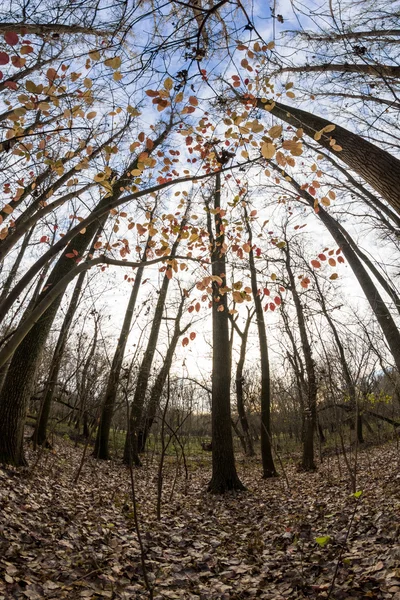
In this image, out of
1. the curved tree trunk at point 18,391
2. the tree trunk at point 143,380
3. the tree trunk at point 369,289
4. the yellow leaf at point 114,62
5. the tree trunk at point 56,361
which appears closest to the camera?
the yellow leaf at point 114,62

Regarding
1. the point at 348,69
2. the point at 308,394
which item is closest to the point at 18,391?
the point at 348,69

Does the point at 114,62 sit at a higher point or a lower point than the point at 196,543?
higher

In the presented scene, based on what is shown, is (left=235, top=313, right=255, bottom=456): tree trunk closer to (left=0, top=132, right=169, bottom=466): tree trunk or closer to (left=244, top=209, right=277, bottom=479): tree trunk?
(left=244, top=209, right=277, bottom=479): tree trunk

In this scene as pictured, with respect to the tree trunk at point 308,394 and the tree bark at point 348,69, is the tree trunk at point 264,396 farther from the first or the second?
the tree bark at point 348,69

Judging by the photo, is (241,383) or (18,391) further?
(241,383)

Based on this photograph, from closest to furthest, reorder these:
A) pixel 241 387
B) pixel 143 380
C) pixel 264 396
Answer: pixel 264 396
pixel 143 380
pixel 241 387

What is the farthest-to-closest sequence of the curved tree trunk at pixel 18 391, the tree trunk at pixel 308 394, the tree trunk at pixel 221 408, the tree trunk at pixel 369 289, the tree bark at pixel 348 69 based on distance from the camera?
the tree trunk at pixel 308 394 → the tree trunk at pixel 221 408 → the tree trunk at pixel 369 289 → the curved tree trunk at pixel 18 391 → the tree bark at pixel 348 69

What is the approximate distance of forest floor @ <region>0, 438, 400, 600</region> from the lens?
2598mm

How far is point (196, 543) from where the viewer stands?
12.7 ft

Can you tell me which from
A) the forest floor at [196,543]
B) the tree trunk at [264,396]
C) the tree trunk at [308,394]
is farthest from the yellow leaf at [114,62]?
the tree trunk at [308,394]

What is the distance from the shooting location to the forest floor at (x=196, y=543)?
102 inches

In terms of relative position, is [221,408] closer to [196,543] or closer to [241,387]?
[196,543]

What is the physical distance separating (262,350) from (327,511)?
15.8 ft

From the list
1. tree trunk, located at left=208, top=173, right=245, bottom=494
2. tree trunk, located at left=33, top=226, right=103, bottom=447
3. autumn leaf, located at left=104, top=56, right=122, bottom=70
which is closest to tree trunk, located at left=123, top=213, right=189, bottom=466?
tree trunk, located at left=33, top=226, right=103, bottom=447
